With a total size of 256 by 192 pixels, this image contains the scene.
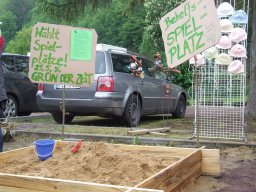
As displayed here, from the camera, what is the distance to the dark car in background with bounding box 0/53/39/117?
11594 millimetres

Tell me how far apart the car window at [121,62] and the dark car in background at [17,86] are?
3105 millimetres

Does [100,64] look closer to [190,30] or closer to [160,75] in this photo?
[160,75]

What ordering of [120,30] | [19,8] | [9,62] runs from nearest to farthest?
[9,62]
[120,30]
[19,8]

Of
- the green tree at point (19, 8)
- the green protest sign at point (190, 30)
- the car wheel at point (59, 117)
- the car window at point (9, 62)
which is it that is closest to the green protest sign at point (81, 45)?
the green protest sign at point (190, 30)

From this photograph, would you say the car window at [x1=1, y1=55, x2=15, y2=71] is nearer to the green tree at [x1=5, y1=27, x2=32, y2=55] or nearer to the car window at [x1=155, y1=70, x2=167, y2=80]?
the car window at [x1=155, y1=70, x2=167, y2=80]

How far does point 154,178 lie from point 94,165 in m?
0.93

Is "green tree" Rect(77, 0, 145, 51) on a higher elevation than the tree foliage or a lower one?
higher

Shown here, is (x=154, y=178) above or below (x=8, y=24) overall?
below

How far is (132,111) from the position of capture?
10.1m

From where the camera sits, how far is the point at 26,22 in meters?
83.9

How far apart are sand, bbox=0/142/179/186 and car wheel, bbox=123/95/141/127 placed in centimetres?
435

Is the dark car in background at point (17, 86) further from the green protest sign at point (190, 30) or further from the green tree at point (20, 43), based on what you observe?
the green tree at point (20, 43)

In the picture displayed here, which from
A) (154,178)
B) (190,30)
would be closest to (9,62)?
(190,30)

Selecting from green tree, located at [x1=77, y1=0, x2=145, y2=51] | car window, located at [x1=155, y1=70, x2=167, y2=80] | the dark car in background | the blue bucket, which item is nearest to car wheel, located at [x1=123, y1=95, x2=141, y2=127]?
car window, located at [x1=155, y1=70, x2=167, y2=80]
